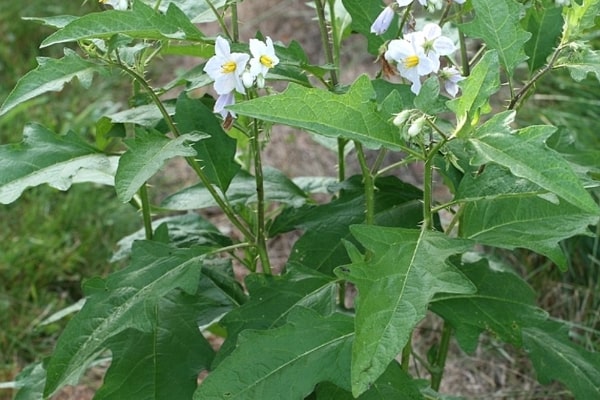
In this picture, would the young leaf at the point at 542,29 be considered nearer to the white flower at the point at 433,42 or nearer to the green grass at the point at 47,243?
the white flower at the point at 433,42

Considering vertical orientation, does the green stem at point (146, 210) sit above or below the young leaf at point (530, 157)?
below

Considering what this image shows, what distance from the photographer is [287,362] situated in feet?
5.75

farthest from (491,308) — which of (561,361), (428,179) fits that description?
(428,179)

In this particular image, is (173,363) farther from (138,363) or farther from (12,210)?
(12,210)

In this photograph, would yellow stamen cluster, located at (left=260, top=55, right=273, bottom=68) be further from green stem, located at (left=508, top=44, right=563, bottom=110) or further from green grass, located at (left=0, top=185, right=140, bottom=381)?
green grass, located at (left=0, top=185, right=140, bottom=381)

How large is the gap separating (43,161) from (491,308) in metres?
0.97

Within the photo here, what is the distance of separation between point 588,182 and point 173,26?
810 mm

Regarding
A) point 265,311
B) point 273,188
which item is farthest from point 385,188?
point 265,311

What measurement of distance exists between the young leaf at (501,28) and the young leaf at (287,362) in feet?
1.85

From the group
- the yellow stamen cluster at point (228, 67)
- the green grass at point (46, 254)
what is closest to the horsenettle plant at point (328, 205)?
the yellow stamen cluster at point (228, 67)

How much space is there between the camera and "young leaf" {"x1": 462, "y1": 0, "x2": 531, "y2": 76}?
1.73 meters

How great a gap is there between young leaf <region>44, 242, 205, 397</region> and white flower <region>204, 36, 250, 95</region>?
0.39 m

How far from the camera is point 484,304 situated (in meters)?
2.02

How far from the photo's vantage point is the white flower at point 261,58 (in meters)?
1.71
